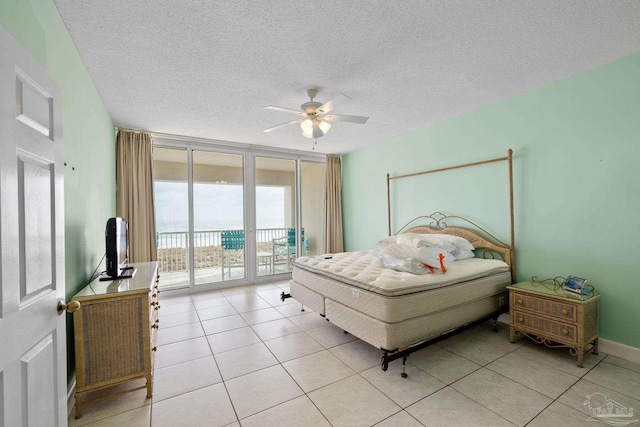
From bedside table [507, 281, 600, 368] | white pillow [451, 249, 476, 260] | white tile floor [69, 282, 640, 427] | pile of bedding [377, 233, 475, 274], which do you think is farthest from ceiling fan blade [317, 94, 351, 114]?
bedside table [507, 281, 600, 368]

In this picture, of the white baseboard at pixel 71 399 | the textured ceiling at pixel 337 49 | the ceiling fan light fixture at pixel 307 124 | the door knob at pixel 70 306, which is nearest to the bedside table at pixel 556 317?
the textured ceiling at pixel 337 49

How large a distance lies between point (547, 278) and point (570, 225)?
62 cm

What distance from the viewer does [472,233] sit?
3.53 m

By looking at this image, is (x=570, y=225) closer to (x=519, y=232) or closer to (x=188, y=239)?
(x=519, y=232)

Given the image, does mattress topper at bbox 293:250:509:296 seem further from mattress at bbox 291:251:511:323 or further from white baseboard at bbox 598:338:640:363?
white baseboard at bbox 598:338:640:363

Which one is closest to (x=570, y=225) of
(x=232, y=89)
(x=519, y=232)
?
(x=519, y=232)

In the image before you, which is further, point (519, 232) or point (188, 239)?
point (188, 239)

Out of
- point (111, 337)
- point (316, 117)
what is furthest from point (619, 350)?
point (111, 337)

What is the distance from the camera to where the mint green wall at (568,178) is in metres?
2.41

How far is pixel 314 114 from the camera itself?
2965 mm

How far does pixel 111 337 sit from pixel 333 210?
4575 mm

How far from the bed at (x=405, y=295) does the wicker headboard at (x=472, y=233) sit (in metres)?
0.01

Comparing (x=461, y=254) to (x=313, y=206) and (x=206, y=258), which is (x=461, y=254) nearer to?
(x=313, y=206)

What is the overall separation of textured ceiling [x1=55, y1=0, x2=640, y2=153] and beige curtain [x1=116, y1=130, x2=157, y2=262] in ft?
2.68
